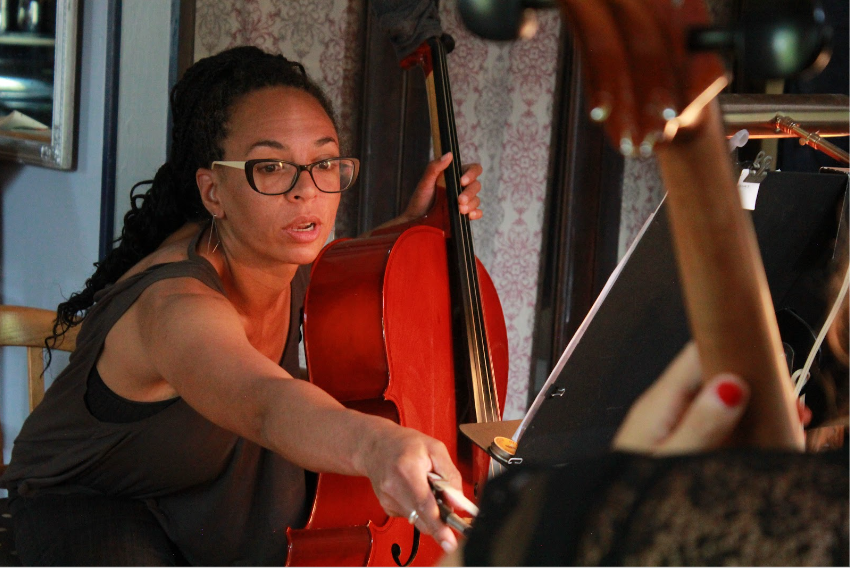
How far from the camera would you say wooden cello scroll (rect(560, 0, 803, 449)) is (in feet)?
0.98

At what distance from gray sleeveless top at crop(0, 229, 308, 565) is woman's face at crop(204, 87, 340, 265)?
95 mm

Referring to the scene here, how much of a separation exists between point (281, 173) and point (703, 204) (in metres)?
1.02

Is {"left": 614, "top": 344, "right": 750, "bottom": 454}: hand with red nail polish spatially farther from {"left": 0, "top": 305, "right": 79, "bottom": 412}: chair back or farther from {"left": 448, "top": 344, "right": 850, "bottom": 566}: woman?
{"left": 0, "top": 305, "right": 79, "bottom": 412}: chair back

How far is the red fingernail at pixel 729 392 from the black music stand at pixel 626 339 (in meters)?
0.39

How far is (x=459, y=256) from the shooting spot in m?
1.45

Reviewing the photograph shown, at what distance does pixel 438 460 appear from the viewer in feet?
2.13

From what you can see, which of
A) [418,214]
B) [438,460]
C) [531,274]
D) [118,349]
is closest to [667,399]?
[438,460]

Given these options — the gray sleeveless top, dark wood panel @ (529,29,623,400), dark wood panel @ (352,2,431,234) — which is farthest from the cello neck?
dark wood panel @ (529,29,623,400)

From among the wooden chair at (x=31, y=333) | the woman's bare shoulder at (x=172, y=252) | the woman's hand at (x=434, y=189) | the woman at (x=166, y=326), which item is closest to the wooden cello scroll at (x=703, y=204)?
the woman at (x=166, y=326)

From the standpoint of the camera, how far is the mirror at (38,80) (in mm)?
1758

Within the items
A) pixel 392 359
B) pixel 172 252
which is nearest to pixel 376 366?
pixel 392 359

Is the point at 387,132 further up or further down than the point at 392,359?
further up

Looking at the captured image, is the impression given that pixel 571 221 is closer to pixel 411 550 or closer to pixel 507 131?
pixel 507 131

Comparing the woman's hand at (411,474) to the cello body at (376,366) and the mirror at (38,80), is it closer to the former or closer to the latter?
the cello body at (376,366)
